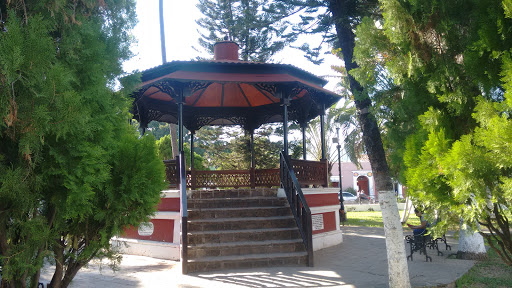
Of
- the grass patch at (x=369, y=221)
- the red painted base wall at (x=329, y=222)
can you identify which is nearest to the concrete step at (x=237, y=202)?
the red painted base wall at (x=329, y=222)

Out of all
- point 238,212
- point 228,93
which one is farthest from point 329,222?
point 228,93

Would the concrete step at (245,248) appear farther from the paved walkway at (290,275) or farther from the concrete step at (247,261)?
the paved walkway at (290,275)

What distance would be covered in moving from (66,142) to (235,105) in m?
10.3

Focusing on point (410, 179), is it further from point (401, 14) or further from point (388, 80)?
point (401, 14)

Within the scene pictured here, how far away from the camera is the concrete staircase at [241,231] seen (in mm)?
6918

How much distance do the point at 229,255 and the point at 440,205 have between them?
15.5 ft

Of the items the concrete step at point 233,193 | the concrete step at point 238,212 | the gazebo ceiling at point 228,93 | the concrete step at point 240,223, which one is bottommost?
the concrete step at point 240,223

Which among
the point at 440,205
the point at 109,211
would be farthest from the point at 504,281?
the point at 109,211

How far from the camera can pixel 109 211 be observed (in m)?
3.21

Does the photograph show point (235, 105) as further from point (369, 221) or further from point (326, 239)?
point (369, 221)

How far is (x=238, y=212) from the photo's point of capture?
8.21m

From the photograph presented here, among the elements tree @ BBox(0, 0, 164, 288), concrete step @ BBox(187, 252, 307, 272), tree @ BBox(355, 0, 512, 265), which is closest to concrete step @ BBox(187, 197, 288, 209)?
concrete step @ BBox(187, 252, 307, 272)

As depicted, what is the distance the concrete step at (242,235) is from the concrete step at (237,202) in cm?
105

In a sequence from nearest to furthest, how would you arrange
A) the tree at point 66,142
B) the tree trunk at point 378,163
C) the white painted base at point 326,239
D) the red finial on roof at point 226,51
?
the tree at point 66,142 → the tree trunk at point 378,163 → the white painted base at point 326,239 → the red finial on roof at point 226,51
